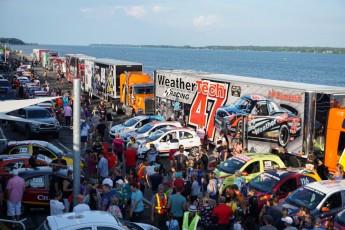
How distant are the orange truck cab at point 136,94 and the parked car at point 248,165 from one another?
51.0ft

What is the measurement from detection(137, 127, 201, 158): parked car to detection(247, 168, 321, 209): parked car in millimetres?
6925

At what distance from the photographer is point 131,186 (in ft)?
38.7

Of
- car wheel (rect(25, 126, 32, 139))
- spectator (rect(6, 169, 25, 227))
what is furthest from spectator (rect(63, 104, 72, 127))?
spectator (rect(6, 169, 25, 227))

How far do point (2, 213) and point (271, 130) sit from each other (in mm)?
10635

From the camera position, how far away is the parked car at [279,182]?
523 inches

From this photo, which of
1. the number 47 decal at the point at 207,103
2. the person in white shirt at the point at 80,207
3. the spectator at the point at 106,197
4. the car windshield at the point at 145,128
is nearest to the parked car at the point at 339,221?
the spectator at the point at 106,197

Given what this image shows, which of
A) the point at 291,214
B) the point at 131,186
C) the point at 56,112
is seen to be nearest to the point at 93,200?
the point at 131,186

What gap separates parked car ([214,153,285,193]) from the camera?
15343 millimetres

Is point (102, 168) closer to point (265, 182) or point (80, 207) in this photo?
point (80, 207)

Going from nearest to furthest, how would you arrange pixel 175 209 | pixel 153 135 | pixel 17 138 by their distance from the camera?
pixel 175 209 < pixel 153 135 < pixel 17 138

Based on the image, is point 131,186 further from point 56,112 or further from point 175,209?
point 56,112

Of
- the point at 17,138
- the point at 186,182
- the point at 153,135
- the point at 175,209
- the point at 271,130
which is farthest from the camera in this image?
the point at 17,138

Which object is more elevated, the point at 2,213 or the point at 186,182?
the point at 186,182

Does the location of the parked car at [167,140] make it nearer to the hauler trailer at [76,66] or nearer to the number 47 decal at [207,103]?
the number 47 decal at [207,103]
